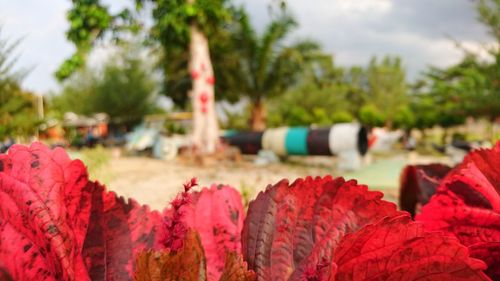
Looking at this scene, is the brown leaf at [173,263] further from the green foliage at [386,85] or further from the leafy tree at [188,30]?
the green foliage at [386,85]

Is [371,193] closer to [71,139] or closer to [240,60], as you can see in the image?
[240,60]

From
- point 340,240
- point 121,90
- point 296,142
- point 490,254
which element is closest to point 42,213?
point 340,240

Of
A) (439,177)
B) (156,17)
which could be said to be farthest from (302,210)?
(156,17)

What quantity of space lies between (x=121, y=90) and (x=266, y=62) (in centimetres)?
1082

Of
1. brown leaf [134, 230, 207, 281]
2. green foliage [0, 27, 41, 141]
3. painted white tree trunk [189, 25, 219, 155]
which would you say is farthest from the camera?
painted white tree trunk [189, 25, 219, 155]

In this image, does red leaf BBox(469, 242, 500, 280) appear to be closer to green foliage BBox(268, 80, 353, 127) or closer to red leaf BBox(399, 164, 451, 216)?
red leaf BBox(399, 164, 451, 216)

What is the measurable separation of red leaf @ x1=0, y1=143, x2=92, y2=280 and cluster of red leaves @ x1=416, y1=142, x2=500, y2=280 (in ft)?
1.08

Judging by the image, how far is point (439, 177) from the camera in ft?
2.56

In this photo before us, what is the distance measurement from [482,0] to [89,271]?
10.2 metres

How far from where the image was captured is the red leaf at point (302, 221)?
1.19ft

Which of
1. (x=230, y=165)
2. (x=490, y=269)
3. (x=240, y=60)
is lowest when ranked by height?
(x=230, y=165)

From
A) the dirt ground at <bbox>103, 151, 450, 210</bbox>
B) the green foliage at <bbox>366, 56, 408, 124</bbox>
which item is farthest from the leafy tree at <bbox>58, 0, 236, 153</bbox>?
A: the green foliage at <bbox>366, 56, 408, 124</bbox>

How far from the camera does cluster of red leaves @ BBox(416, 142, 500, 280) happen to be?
410 mm

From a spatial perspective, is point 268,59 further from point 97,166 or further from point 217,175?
point 97,166
